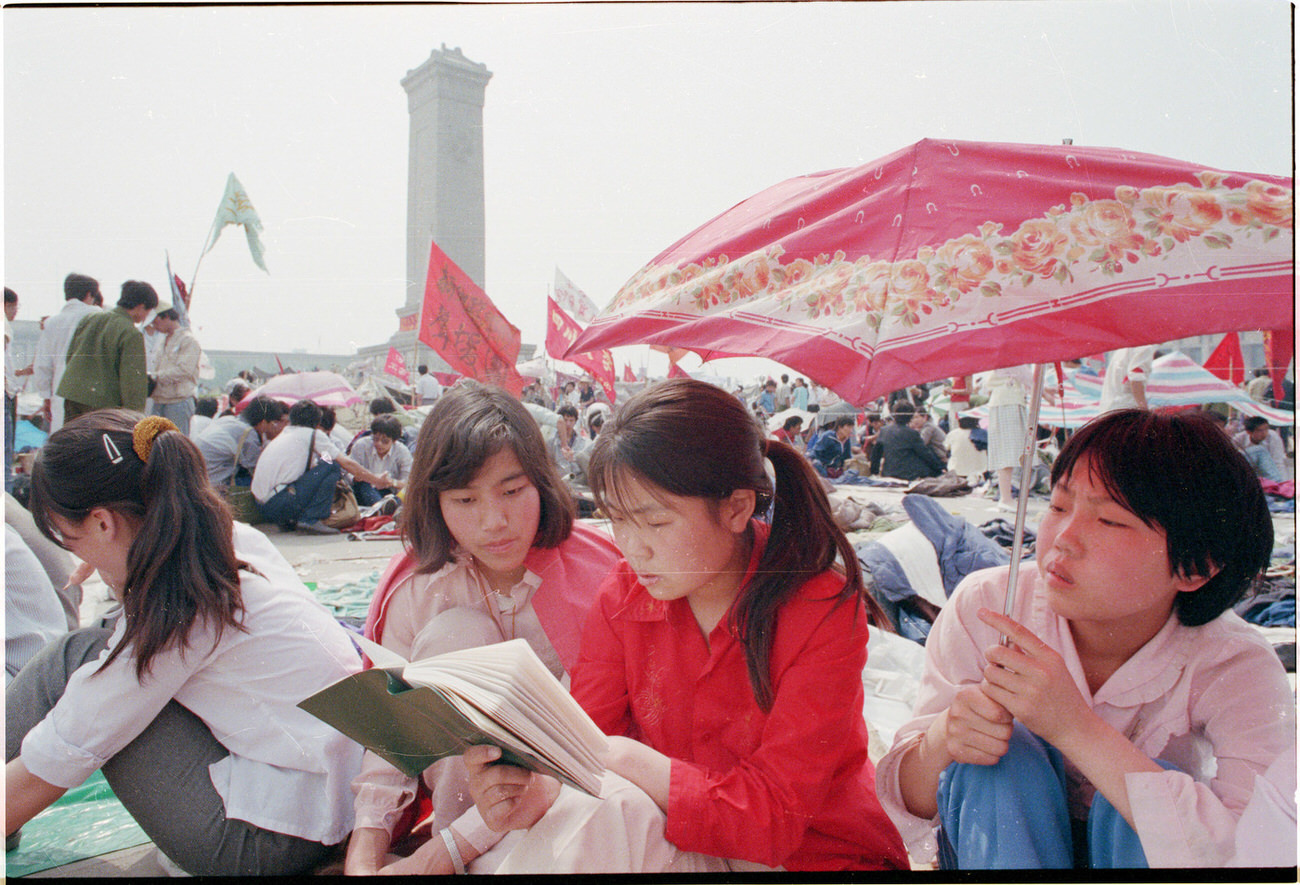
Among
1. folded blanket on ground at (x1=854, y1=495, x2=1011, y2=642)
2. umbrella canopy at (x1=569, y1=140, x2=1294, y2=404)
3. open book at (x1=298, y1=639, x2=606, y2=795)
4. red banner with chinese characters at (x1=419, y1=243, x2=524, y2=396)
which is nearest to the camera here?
umbrella canopy at (x1=569, y1=140, x2=1294, y2=404)

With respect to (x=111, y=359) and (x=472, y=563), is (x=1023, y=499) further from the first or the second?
(x=111, y=359)

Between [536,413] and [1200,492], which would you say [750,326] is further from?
[1200,492]

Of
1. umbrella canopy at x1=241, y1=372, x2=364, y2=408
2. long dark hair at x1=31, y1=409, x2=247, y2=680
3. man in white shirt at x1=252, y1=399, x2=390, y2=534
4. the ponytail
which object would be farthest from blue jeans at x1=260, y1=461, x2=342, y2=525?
the ponytail

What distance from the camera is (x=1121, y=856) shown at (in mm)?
1392

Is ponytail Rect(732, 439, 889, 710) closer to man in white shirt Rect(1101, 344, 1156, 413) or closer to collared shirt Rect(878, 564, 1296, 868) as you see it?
collared shirt Rect(878, 564, 1296, 868)

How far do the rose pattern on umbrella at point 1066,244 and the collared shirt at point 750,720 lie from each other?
57cm

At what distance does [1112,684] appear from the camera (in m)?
1.48

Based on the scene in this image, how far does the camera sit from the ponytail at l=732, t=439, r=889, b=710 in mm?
1513

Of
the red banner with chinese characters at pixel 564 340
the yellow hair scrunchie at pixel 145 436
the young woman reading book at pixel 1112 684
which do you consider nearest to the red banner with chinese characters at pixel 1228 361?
the young woman reading book at pixel 1112 684

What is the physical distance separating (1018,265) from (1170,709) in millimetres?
828

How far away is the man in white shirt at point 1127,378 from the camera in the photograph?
1824 mm

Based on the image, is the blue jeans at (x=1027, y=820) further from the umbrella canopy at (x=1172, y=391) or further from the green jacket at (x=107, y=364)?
the green jacket at (x=107, y=364)

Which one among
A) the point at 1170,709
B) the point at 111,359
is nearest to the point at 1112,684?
the point at 1170,709

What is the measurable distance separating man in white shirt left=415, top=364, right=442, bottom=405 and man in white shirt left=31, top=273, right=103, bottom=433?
0.66 metres
